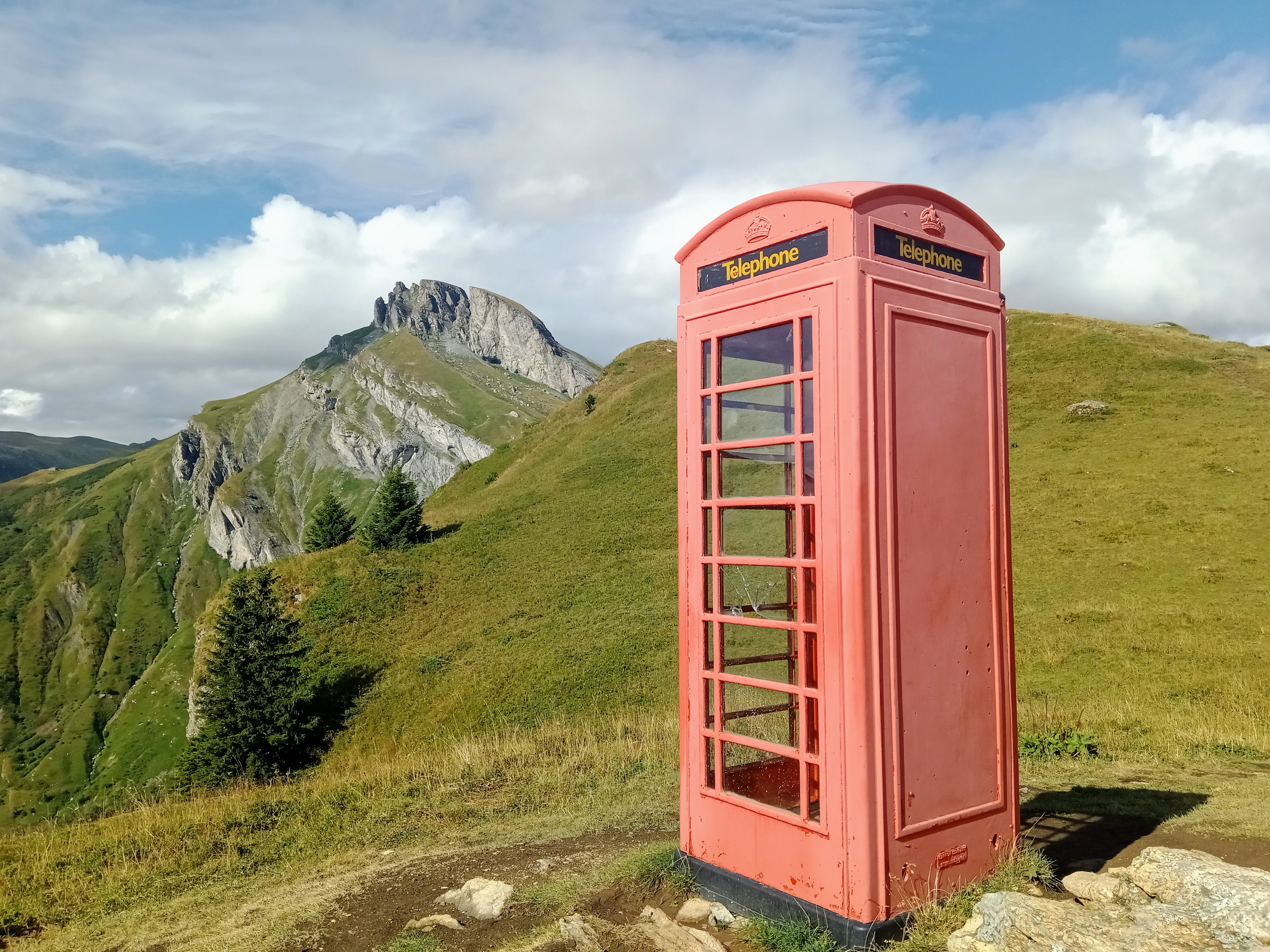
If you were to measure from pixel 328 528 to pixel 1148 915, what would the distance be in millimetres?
43650

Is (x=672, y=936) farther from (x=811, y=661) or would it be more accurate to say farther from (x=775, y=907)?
(x=811, y=661)

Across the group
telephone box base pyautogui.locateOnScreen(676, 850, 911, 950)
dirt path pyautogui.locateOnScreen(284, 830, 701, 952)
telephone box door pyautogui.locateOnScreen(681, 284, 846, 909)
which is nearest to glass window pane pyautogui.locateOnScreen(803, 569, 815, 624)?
telephone box door pyautogui.locateOnScreen(681, 284, 846, 909)

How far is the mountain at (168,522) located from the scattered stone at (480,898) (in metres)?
66.6

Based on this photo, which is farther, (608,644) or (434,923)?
(608,644)

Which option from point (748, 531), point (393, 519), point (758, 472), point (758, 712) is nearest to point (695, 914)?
point (758, 712)

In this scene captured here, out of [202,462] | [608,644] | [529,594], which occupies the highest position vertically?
[202,462]

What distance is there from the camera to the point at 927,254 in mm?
5289

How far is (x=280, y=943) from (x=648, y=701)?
42.6 feet

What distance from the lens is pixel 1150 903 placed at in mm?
4207

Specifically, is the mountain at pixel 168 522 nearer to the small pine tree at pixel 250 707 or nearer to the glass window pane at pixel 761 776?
the small pine tree at pixel 250 707

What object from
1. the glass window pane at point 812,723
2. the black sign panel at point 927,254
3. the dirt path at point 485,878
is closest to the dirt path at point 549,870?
the dirt path at point 485,878

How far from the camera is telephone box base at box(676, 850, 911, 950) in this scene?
466 cm

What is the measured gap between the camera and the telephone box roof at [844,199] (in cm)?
500

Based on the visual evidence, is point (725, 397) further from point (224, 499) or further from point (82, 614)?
point (224, 499)
